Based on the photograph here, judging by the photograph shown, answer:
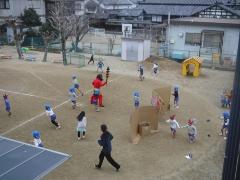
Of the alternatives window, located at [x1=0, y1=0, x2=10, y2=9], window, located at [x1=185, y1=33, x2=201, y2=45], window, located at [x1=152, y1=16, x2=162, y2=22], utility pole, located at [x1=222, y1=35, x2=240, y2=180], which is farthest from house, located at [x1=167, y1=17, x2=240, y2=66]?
window, located at [x1=0, y1=0, x2=10, y2=9]

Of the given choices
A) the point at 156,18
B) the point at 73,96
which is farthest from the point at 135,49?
the point at 156,18

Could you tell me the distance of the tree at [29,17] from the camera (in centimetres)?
3681

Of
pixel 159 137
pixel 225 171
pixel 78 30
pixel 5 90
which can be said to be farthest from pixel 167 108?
pixel 78 30

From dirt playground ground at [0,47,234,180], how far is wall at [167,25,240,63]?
3.68 metres

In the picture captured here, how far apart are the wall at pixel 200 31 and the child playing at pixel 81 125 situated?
58.1 ft

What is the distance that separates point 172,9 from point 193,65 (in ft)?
74.7

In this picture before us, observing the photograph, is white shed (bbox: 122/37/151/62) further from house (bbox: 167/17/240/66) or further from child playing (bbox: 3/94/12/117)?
child playing (bbox: 3/94/12/117)

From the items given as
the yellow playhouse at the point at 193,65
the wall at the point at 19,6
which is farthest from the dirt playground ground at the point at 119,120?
the wall at the point at 19,6

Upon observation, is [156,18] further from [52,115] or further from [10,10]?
[52,115]

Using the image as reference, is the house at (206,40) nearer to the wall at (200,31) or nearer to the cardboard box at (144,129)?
the wall at (200,31)

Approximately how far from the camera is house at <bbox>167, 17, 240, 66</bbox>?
25.3 meters

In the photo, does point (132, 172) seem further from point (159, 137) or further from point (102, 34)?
point (102, 34)

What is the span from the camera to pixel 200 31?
26359 millimetres

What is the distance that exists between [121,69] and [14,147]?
50.9 feet
